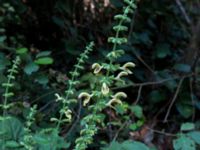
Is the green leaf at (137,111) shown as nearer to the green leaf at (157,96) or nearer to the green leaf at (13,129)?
the green leaf at (157,96)

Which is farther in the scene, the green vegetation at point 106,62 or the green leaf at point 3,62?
the green vegetation at point 106,62

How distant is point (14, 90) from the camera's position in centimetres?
258

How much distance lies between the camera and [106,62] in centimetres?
270

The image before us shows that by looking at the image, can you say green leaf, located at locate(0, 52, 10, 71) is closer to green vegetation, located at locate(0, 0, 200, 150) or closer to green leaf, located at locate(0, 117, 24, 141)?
green vegetation, located at locate(0, 0, 200, 150)

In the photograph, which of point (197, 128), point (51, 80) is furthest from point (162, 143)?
point (51, 80)

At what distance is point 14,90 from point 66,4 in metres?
0.70

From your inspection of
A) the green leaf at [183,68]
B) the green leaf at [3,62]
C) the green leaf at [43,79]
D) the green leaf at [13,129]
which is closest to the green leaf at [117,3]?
the green leaf at [183,68]

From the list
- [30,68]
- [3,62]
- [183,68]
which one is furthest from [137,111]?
[3,62]

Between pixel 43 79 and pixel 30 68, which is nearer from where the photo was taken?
pixel 30 68

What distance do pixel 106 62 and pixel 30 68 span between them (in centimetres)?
57

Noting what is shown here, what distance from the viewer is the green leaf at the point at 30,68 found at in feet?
7.33

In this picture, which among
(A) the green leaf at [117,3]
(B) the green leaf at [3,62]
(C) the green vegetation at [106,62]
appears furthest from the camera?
(A) the green leaf at [117,3]

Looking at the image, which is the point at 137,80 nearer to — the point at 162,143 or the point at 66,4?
the point at 162,143

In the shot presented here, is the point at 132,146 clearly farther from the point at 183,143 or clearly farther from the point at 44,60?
the point at 44,60
